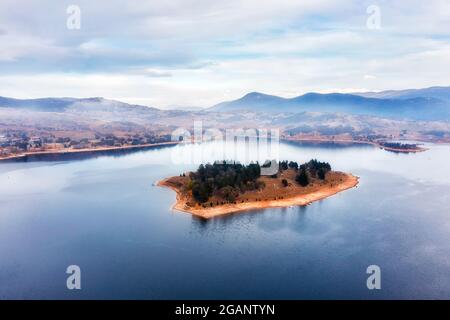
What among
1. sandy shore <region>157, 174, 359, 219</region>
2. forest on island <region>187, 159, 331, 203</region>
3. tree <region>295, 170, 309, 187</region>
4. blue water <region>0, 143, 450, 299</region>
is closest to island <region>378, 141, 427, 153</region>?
blue water <region>0, 143, 450, 299</region>

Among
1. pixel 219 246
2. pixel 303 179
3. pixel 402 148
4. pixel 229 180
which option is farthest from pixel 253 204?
pixel 402 148

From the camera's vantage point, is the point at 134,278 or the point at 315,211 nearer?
the point at 134,278

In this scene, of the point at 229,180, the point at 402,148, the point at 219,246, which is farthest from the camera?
the point at 402,148

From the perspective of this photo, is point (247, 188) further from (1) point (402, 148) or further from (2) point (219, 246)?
(1) point (402, 148)

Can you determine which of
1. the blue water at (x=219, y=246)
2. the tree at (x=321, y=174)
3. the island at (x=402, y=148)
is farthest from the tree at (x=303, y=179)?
the island at (x=402, y=148)

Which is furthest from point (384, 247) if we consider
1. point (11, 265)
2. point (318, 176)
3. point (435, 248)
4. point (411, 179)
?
point (411, 179)

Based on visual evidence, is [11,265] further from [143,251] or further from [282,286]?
[282,286]

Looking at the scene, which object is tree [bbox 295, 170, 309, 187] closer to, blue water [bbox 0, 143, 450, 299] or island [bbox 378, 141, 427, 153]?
blue water [bbox 0, 143, 450, 299]
